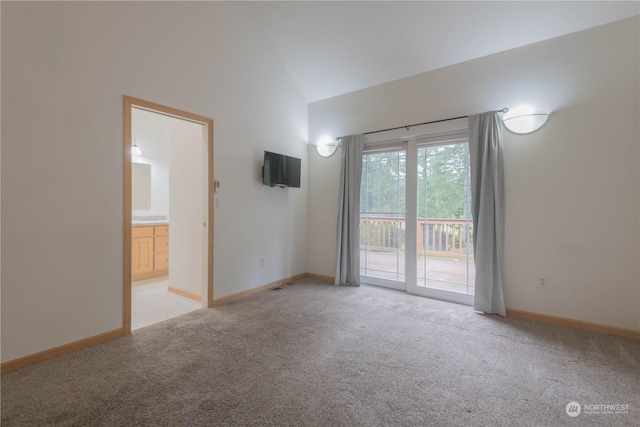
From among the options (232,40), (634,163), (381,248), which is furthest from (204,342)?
(634,163)

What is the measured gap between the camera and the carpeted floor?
152 cm

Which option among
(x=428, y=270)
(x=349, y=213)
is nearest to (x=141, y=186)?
(x=349, y=213)

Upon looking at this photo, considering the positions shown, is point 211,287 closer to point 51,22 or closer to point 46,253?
point 46,253

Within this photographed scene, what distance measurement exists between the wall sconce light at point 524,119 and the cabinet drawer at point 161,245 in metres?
5.03

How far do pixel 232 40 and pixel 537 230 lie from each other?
4.05 metres

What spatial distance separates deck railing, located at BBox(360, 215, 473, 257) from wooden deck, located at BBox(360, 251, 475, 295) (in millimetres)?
95

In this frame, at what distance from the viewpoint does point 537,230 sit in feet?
9.36

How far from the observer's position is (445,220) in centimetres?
342

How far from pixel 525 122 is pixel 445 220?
1306 mm

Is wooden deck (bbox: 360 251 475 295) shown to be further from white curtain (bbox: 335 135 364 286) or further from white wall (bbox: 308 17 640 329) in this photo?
white wall (bbox: 308 17 640 329)

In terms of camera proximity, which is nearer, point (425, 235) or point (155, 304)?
point (155, 304)

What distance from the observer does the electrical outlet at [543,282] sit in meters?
2.81

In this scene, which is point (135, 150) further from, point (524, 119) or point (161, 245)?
point (524, 119)

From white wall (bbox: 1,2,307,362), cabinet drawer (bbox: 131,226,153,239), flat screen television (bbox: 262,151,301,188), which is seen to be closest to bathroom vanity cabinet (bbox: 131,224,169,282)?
cabinet drawer (bbox: 131,226,153,239)
